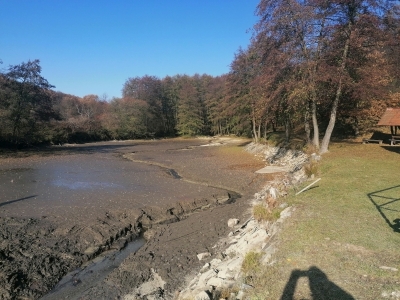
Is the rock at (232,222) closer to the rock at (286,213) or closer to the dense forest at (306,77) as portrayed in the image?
the rock at (286,213)

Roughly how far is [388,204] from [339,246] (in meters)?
3.68

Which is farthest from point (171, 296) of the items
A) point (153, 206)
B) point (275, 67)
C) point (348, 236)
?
point (275, 67)

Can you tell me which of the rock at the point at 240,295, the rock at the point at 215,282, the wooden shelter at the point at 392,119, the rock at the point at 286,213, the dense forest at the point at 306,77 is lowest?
the rock at the point at 215,282

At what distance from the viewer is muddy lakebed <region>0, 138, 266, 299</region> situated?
7223mm

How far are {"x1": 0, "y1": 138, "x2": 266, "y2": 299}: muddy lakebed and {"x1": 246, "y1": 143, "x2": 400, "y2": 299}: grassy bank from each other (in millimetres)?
2580

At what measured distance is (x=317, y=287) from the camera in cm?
497

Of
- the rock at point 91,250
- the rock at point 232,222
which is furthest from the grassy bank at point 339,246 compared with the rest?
the rock at point 91,250

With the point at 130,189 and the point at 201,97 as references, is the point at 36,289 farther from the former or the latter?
the point at 201,97

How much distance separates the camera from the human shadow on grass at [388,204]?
7.55 meters

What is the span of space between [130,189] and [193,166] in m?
8.61

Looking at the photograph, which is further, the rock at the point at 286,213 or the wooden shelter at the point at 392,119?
the wooden shelter at the point at 392,119

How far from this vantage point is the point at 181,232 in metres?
10.1

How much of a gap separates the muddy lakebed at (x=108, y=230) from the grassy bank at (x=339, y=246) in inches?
102

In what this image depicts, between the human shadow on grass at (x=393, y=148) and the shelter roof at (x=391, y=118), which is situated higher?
the shelter roof at (x=391, y=118)
